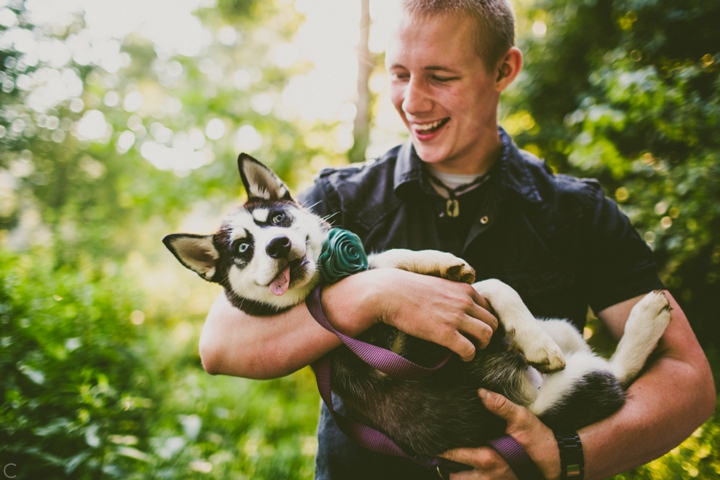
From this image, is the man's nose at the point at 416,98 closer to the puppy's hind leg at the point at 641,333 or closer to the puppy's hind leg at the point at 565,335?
the puppy's hind leg at the point at 565,335

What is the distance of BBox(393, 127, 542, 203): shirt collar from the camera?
1.86m

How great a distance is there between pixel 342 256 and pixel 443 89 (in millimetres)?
959

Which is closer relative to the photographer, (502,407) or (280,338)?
(502,407)

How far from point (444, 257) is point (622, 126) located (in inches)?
96.3

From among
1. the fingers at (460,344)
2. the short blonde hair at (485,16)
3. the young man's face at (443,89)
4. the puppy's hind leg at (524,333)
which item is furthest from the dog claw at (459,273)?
the short blonde hair at (485,16)

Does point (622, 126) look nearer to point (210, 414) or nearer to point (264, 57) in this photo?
point (210, 414)

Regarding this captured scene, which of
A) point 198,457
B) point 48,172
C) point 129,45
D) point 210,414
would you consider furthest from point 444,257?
point 129,45

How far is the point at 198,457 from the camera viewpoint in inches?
134

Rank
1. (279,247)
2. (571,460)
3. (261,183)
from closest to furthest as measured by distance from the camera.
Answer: (571,460) → (279,247) → (261,183)

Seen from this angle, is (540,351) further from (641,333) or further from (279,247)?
(279,247)

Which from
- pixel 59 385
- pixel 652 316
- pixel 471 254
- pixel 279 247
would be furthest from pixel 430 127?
pixel 59 385

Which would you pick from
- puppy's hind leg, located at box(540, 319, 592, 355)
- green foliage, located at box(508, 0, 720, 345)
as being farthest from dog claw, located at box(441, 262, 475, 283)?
green foliage, located at box(508, 0, 720, 345)

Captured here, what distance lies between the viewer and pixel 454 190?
196cm

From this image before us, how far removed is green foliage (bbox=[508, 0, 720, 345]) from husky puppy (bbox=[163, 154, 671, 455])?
4.61 feet
